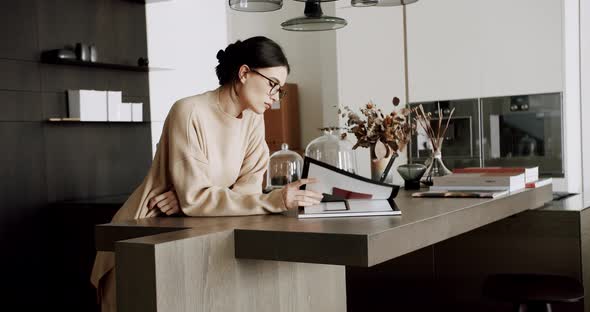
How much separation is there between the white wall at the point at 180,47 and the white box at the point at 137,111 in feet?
0.69

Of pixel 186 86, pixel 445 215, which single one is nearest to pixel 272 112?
pixel 186 86

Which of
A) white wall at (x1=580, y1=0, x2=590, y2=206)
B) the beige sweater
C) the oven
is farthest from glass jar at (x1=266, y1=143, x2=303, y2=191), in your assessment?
white wall at (x1=580, y1=0, x2=590, y2=206)

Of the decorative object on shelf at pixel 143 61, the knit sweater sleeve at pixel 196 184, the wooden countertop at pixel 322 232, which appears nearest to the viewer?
the wooden countertop at pixel 322 232

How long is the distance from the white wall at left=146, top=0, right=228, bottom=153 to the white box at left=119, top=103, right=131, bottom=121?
1.09 feet

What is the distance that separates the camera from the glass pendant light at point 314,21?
3.36 meters

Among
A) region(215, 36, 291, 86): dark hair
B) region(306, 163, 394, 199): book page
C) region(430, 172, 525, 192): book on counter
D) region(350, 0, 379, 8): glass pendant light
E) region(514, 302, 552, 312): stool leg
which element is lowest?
region(514, 302, 552, 312): stool leg

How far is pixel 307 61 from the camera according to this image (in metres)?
8.98

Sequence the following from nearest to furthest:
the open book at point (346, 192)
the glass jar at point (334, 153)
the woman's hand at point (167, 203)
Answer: the open book at point (346, 192), the woman's hand at point (167, 203), the glass jar at point (334, 153)

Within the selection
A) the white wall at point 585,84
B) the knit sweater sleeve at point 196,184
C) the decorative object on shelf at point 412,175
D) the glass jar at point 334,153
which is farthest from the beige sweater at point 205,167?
the white wall at point 585,84

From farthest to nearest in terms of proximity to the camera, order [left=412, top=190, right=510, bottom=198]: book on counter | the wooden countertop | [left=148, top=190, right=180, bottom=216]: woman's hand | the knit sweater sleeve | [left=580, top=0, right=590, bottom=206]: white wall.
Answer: [left=580, top=0, right=590, bottom=206]: white wall → [left=412, top=190, right=510, bottom=198]: book on counter → [left=148, top=190, right=180, bottom=216]: woman's hand → the knit sweater sleeve → the wooden countertop

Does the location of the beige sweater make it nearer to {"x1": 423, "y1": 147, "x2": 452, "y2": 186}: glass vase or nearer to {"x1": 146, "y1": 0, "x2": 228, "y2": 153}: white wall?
{"x1": 423, "y1": 147, "x2": 452, "y2": 186}: glass vase

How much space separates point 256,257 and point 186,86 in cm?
432

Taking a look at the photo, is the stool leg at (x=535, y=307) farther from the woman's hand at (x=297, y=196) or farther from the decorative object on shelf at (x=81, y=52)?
the decorative object on shelf at (x=81, y=52)

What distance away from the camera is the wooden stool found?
8.36ft
